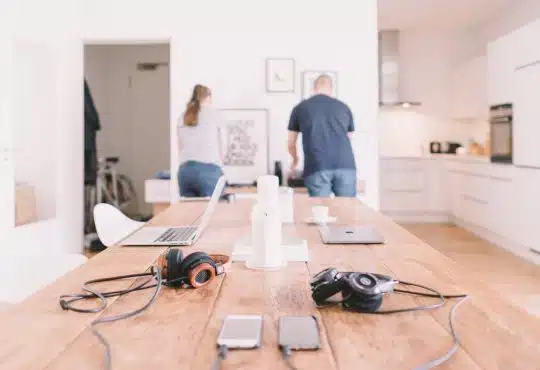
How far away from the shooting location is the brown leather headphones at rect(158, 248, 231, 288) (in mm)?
1210

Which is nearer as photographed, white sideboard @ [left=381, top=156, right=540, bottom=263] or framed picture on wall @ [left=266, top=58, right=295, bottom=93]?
white sideboard @ [left=381, top=156, right=540, bottom=263]

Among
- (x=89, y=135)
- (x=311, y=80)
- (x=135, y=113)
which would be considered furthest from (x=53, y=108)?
(x=135, y=113)

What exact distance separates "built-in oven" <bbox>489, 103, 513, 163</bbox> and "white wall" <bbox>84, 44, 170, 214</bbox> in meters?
4.69

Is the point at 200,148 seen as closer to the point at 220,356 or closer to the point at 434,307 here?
the point at 434,307

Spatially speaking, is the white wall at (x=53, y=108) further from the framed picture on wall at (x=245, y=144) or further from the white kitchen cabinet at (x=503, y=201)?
the white kitchen cabinet at (x=503, y=201)

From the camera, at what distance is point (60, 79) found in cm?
526

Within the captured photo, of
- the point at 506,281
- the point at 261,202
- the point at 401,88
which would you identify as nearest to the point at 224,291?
the point at 261,202

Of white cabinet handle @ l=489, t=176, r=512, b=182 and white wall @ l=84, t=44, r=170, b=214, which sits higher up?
white wall @ l=84, t=44, r=170, b=214

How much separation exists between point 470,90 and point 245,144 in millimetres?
3640

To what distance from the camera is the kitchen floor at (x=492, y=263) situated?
3966 mm

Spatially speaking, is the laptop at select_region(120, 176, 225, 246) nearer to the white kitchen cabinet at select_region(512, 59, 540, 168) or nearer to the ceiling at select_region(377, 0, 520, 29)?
the white kitchen cabinet at select_region(512, 59, 540, 168)

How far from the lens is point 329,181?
4227mm

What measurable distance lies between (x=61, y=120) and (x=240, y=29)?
1.89m

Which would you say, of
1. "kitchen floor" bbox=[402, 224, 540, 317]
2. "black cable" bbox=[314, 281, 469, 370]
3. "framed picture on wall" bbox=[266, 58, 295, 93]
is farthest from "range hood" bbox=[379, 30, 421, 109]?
"black cable" bbox=[314, 281, 469, 370]
